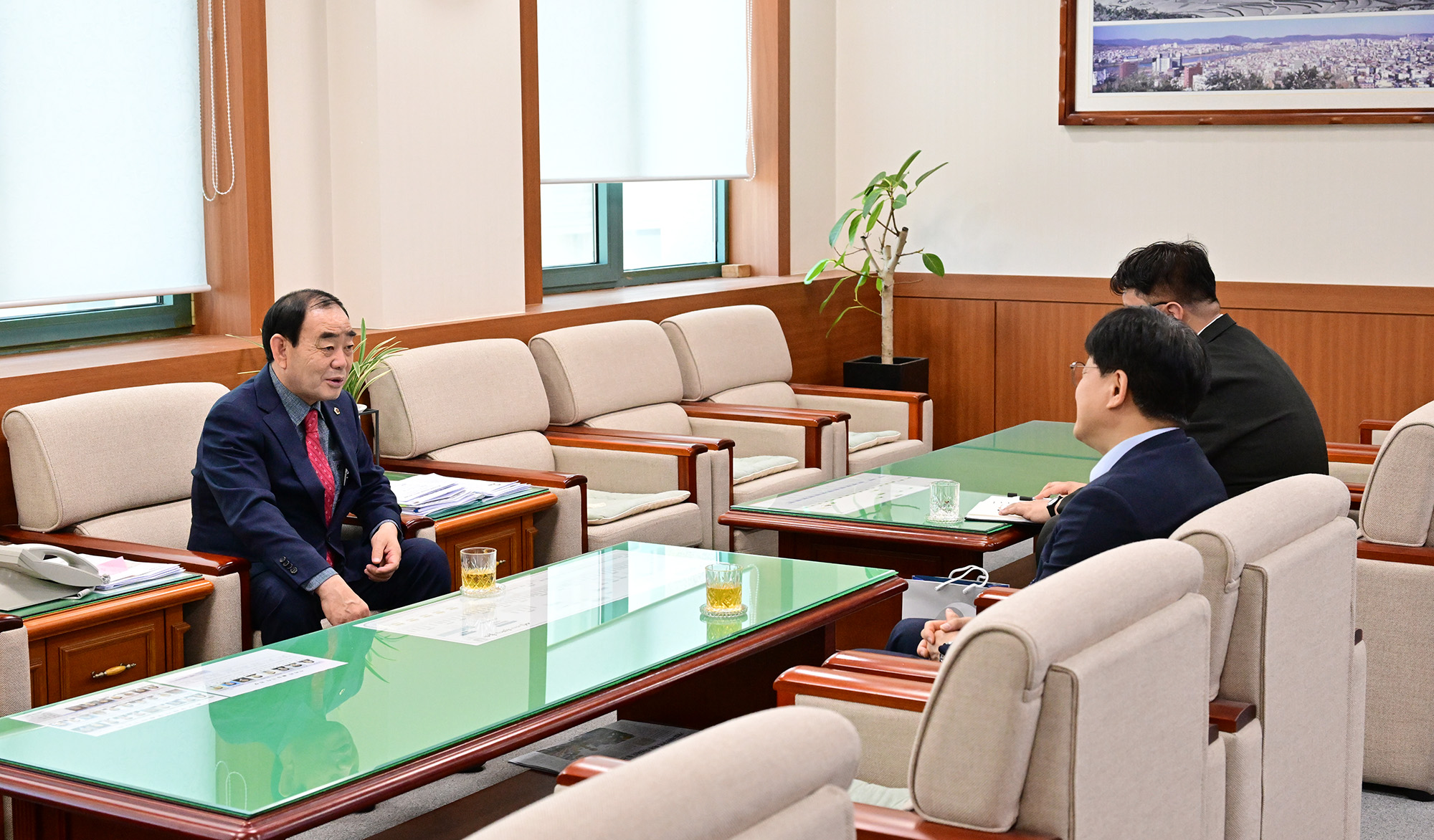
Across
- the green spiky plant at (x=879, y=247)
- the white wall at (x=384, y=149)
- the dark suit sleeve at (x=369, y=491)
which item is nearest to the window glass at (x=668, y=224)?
the green spiky plant at (x=879, y=247)

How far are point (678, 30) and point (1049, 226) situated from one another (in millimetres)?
2064

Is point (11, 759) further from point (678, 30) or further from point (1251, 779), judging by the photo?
point (678, 30)

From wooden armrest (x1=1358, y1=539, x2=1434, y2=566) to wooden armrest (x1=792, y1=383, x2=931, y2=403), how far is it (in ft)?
9.26

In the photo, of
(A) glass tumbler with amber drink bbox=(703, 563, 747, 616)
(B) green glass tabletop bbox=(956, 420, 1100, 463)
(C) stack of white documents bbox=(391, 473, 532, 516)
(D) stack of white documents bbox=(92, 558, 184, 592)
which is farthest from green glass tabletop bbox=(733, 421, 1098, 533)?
(D) stack of white documents bbox=(92, 558, 184, 592)

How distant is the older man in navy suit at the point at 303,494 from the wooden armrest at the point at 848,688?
1385mm

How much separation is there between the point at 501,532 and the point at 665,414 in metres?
1.54

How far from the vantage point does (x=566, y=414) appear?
5.41 metres

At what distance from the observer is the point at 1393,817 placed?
3457 mm

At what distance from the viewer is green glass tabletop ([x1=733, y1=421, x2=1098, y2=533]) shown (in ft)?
12.8

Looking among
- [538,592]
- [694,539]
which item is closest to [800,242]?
[694,539]

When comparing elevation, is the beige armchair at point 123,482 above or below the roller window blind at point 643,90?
below

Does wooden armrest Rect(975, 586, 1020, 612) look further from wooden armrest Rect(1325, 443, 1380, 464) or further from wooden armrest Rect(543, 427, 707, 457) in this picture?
wooden armrest Rect(1325, 443, 1380, 464)

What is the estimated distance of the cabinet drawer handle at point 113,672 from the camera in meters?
3.26

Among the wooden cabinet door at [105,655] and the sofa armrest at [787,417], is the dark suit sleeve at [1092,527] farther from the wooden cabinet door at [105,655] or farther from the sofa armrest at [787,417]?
the sofa armrest at [787,417]
